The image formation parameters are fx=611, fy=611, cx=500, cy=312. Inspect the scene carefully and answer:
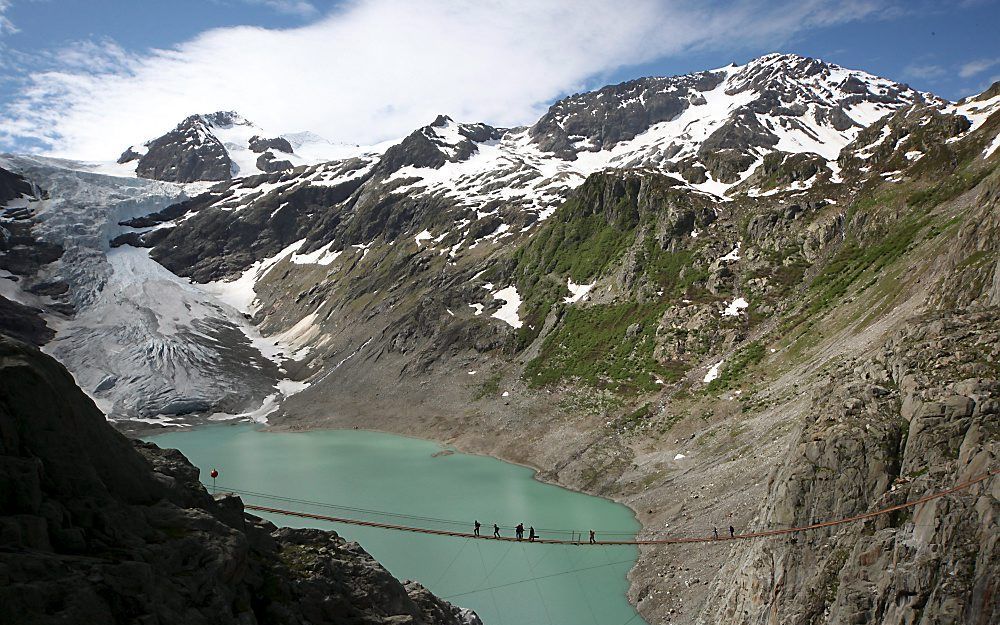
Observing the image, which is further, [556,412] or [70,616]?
[556,412]

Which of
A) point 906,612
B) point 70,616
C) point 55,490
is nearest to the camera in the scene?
point 70,616

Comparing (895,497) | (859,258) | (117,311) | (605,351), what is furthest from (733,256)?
(117,311)

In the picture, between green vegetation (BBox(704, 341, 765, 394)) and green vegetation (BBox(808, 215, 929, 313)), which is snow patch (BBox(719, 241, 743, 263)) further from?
green vegetation (BBox(704, 341, 765, 394))

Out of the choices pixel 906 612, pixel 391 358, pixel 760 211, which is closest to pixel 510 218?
pixel 391 358

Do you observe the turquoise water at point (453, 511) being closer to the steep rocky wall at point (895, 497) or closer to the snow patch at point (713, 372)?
the steep rocky wall at point (895, 497)

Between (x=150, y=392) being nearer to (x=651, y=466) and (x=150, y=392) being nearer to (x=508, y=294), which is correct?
(x=508, y=294)

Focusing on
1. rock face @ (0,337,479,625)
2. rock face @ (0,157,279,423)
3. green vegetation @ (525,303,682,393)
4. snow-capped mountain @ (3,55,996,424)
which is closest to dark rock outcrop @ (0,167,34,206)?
rock face @ (0,157,279,423)

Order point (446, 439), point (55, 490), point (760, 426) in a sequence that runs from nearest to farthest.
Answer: point (55, 490) < point (760, 426) < point (446, 439)
